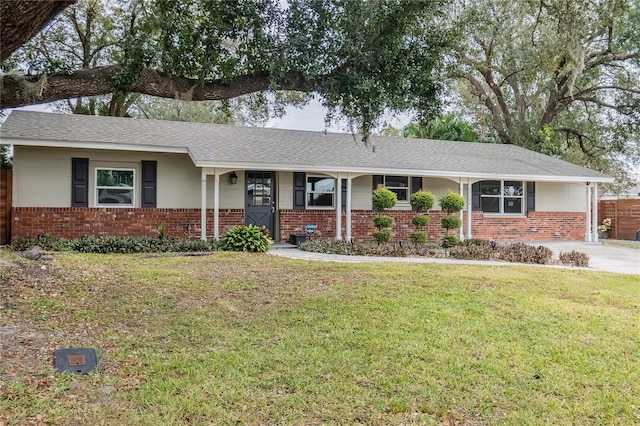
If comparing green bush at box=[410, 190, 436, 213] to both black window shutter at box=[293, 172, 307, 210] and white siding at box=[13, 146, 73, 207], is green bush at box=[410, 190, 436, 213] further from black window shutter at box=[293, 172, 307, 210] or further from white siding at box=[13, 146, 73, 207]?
white siding at box=[13, 146, 73, 207]

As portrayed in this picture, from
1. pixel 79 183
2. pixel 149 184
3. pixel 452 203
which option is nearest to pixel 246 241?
pixel 149 184

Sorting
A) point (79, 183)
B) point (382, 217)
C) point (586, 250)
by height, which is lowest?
point (586, 250)

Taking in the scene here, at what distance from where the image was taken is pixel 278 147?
1436 centimetres

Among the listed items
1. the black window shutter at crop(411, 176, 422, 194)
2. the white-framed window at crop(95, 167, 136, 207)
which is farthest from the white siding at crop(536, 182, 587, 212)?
the white-framed window at crop(95, 167, 136, 207)

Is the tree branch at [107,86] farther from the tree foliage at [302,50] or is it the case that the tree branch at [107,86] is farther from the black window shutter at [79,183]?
the black window shutter at [79,183]

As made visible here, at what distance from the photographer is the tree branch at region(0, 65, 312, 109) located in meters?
5.20

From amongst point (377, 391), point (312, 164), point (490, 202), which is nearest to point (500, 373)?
point (377, 391)

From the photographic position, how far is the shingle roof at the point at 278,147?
1192 cm

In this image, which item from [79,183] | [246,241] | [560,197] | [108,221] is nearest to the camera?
[246,241]

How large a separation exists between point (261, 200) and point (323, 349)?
393 inches

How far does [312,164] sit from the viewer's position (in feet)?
43.5

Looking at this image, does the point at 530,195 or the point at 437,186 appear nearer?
the point at 437,186

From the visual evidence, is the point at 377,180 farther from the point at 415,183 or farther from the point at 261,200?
the point at 261,200

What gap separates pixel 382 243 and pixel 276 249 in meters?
2.93
